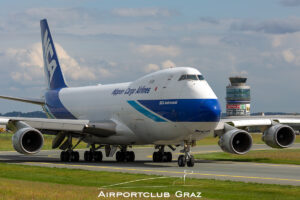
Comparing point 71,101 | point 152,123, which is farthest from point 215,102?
point 71,101

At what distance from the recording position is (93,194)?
17062 mm

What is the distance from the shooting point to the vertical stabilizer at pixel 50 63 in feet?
154

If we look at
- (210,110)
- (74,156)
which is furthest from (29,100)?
(210,110)

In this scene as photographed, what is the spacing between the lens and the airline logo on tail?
4750cm

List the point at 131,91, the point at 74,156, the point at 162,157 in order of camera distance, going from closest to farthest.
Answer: the point at 131,91, the point at 162,157, the point at 74,156

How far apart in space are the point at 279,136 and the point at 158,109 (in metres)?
9.34

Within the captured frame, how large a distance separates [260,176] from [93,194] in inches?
369

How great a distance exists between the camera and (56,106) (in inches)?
1751

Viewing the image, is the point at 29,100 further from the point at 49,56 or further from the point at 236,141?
the point at 236,141

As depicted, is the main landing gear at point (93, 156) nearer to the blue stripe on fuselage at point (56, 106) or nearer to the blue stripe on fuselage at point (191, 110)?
the blue stripe on fuselage at point (56, 106)

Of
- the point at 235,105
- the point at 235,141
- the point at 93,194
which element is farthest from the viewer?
the point at 235,105

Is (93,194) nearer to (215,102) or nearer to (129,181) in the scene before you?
(129,181)

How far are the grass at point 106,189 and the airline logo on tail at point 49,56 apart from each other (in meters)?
23.2

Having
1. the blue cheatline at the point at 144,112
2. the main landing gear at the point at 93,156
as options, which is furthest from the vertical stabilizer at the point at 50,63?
the blue cheatline at the point at 144,112
